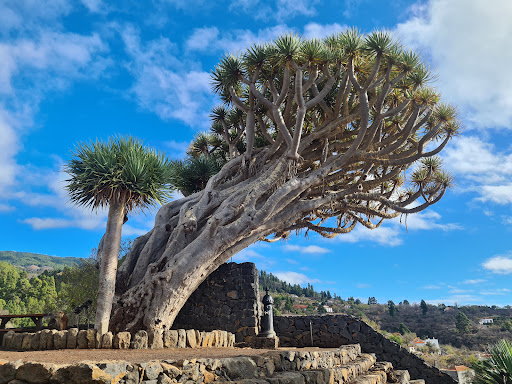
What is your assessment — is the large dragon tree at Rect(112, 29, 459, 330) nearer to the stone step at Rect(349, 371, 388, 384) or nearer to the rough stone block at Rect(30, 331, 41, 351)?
the rough stone block at Rect(30, 331, 41, 351)

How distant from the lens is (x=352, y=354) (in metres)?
8.45

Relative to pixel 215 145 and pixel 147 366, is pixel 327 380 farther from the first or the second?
pixel 215 145

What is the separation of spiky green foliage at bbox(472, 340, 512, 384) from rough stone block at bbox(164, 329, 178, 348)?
799cm

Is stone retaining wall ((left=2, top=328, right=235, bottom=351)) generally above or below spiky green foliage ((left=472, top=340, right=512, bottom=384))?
above

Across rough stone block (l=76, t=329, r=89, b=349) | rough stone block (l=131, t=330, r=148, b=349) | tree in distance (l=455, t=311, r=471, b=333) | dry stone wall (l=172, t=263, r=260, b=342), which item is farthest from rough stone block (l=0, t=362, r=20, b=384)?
tree in distance (l=455, t=311, r=471, b=333)

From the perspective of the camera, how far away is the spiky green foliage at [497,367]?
9.93m

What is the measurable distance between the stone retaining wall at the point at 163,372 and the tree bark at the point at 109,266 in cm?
497

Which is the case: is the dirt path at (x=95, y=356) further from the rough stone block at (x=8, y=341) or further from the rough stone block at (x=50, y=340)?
the rough stone block at (x=8, y=341)

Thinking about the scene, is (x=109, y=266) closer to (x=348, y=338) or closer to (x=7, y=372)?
(x=7, y=372)

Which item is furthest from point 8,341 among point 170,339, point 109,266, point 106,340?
point 170,339

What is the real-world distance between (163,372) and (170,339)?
11.8ft

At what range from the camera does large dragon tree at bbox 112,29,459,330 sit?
31.4 feet

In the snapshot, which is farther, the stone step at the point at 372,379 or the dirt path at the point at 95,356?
the stone step at the point at 372,379

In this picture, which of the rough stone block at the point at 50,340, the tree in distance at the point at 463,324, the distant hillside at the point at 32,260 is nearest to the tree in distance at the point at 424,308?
the tree in distance at the point at 463,324
